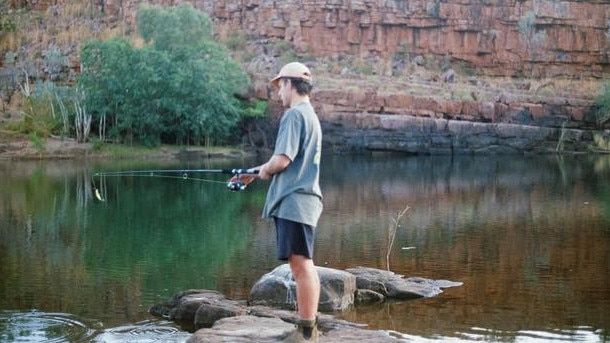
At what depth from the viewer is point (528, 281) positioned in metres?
14.9

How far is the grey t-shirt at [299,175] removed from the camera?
9.45 meters

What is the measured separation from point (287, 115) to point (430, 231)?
11.7 meters

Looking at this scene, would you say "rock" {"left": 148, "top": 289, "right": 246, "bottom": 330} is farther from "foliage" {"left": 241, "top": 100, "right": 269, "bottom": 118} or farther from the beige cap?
"foliage" {"left": 241, "top": 100, "right": 269, "bottom": 118}

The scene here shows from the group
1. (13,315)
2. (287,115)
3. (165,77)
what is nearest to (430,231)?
(13,315)

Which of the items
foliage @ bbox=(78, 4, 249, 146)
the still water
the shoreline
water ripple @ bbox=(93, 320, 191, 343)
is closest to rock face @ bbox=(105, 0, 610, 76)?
foliage @ bbox=(78, 4, 249, 146)

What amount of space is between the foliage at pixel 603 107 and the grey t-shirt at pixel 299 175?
45.4 m

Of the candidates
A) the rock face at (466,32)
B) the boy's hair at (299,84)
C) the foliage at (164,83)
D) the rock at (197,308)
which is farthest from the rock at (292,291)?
the rock face at (466,32)

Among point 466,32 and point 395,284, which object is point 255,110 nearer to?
point 466,32

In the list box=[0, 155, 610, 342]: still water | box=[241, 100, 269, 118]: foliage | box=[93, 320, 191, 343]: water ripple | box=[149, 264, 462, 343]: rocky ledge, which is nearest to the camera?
box=[149, 264, 462, 343]: rocky ledge

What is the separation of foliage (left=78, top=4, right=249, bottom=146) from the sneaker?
125 feet

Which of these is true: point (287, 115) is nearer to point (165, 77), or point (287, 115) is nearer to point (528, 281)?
point (528, 281)

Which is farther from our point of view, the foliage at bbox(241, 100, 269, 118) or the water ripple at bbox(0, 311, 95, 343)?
the foliage at bbox(241, 100, 269, 118)

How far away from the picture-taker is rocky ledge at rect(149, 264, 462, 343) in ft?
33.2

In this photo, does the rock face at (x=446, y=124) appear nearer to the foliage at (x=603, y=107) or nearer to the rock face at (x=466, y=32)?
the foliage at (x=603, y=107)
